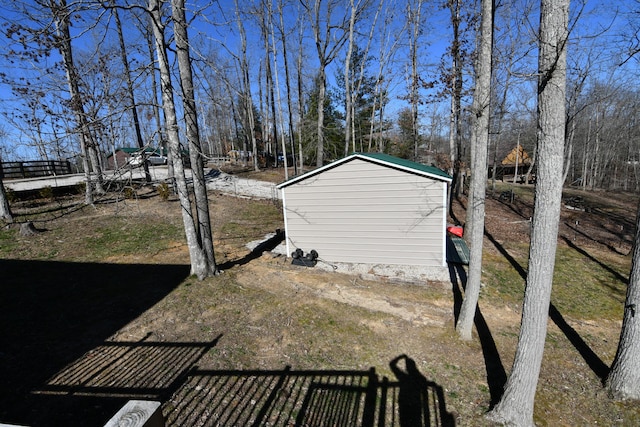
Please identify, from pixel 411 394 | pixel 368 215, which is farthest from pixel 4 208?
pixel 411 394

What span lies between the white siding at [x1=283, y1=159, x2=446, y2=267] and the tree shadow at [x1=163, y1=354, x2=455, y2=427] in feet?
14.3

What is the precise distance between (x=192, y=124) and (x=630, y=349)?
8919mm

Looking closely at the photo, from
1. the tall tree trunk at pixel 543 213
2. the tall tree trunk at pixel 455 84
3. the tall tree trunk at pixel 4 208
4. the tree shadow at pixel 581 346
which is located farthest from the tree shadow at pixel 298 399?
the tall tree trunk at pixel 4 208

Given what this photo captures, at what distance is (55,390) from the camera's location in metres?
3.84

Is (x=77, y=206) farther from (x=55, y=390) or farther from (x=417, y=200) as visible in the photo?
(x=417, y=200)

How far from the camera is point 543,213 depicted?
3.27 metres

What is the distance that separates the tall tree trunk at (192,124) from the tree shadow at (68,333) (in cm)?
110

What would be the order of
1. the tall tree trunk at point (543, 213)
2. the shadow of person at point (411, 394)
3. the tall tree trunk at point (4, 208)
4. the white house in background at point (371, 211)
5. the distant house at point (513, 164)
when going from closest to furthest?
the tall tree trunk at point (543, 213) < the shadow of person at point (411, 394) < the white house in background at point (371, 211) < the tall tree trunk at point (4, 208) < the distant house at point (513, 164)

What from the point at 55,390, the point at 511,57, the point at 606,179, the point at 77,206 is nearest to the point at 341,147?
the point at 77,206

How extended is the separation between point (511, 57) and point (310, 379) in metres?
5.50

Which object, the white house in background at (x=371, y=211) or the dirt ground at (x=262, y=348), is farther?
the white house in background at (x=371, y=211)

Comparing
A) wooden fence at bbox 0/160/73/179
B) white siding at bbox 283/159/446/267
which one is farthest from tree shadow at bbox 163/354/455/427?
wooden fence at bbox 0/160/73/179

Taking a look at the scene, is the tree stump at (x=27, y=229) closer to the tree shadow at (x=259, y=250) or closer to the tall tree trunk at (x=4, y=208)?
the tall tree trunk at (x=4, y=208)

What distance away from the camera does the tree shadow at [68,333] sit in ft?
11.9
